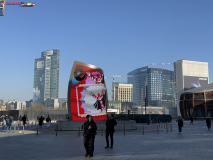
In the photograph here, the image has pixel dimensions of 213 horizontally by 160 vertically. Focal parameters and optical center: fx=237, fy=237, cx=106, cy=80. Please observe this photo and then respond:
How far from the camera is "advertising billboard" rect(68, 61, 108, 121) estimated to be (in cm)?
2752

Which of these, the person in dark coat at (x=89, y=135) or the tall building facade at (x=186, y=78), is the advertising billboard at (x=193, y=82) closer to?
the tall building facade at (x=186, y=78)

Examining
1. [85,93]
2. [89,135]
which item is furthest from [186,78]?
[89,135]

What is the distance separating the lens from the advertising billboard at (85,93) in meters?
27.5

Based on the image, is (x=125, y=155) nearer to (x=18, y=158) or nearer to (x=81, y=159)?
(x=81, y=159)

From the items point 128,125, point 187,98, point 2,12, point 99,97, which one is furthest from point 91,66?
point 187,98

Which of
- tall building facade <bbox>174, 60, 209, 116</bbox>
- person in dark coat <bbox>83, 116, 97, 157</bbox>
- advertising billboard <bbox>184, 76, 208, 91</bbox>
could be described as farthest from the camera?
advertising billboard <bbox>184, 76, 208, 91</bbox>

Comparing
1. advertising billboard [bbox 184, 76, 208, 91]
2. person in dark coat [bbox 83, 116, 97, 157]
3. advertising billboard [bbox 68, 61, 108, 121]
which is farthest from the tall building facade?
person in dark coat [bbox 83, 116, 97, 157]

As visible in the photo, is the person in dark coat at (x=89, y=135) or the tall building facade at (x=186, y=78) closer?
the person in dark coat at (x=89, y=135)

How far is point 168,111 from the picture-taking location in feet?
576

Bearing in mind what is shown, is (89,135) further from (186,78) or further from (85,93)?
(186,78)

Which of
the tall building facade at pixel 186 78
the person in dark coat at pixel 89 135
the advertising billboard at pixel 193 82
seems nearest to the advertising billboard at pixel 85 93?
the person in dark coat at pixel 89 135

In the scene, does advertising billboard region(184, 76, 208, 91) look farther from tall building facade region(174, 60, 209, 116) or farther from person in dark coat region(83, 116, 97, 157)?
person in dark coat region(83, 116, 97, 157)

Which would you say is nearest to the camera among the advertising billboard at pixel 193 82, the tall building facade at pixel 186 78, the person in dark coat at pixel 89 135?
the person in dark coat at pixel 89 135

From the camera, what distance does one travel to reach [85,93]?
91.2 feet
